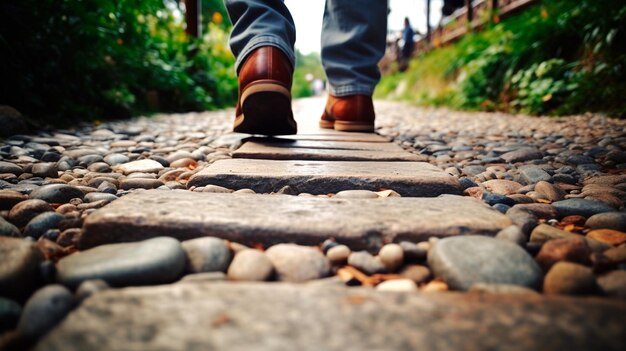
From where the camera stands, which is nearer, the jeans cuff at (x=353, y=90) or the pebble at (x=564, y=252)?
the pebble at (x=564, y=252)

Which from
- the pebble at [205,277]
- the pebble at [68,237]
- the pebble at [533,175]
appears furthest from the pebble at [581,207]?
the pebble at [68,237]

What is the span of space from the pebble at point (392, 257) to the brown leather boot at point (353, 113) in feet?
4.89

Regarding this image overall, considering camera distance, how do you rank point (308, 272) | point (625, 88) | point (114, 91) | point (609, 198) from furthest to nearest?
point (114, 91) < point (625, 88) < point (609, 198) < point (308, 272)

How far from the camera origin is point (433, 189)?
112 cm

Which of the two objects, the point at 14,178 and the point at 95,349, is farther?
the point at 14,178

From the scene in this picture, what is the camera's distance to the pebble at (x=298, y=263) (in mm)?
656

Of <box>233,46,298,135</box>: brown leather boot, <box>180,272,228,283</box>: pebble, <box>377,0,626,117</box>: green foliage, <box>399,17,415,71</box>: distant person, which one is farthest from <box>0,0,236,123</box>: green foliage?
<box>399,17,415,71</box>: distant person

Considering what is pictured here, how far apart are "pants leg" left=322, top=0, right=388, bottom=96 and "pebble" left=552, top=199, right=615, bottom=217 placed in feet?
4.16

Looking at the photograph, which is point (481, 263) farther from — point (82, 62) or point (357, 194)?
point (82, 62)

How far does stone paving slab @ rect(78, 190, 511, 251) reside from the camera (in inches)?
29.1

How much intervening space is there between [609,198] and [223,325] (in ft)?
3.47

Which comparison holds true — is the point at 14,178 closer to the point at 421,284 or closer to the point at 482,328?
the point at 421,284

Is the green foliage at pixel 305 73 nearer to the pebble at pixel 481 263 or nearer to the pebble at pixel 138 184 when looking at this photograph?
the pebble at pixel 138 184

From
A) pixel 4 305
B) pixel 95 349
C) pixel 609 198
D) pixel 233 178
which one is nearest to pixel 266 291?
pixel 95 349
